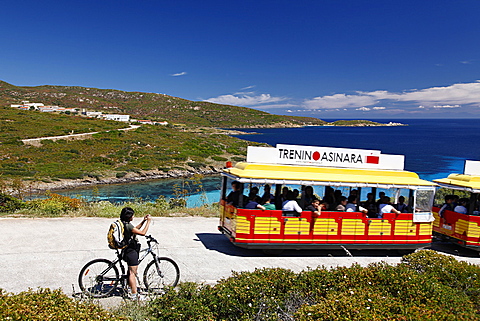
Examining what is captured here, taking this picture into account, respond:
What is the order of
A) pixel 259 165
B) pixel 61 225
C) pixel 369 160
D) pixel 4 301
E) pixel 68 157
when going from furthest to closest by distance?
pixel 68 157 < pixel 61 225 < pixel 369 160 < pixel 259 165 < pixel 4 301

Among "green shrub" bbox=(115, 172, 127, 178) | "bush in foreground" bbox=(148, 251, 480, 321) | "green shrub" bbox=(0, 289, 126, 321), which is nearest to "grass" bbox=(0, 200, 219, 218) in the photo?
"bush in foreground" bbox=(148, 251, 480, 321)

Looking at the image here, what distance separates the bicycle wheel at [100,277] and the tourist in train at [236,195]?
433 centimetres

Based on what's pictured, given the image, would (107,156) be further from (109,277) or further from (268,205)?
(109,277)

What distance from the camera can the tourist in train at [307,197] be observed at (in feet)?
36.1

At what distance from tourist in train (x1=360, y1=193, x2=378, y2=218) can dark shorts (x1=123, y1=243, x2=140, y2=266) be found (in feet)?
24.1

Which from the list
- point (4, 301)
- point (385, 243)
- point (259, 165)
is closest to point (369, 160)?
point (385, 243)

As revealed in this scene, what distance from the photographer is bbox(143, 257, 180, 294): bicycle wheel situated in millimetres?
7637

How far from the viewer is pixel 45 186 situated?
126 feet

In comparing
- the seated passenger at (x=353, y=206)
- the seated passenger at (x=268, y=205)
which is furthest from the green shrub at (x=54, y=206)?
the seated passenger at (x=353, y=206)

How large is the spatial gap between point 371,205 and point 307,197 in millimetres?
2201

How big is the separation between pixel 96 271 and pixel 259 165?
5.32m

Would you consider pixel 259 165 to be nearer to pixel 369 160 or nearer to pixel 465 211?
pixel 369 160

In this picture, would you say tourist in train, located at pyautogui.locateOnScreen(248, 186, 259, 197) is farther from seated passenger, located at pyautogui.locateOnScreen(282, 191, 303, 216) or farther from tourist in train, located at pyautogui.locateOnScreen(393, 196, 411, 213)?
tourist in train, located at pyautogui.locateOnScreen(393, 196, 411, 213)

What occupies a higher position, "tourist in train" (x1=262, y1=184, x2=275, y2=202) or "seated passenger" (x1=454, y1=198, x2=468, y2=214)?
"tourist in train" (x1=262, y1=184, x2=275, y2=202)
